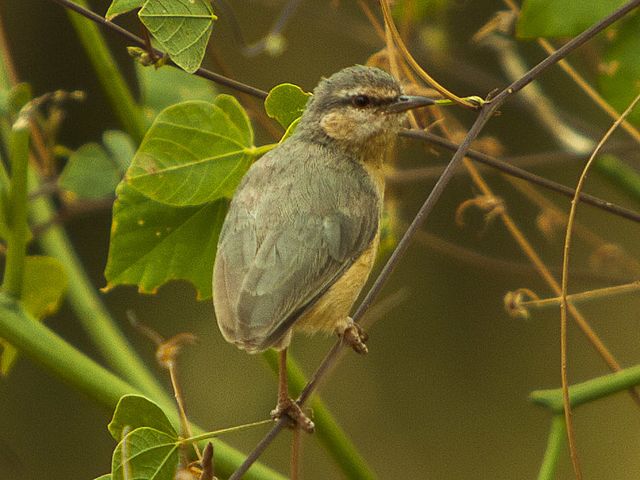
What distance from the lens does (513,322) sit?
591 cm

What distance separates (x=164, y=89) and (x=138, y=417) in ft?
4.16

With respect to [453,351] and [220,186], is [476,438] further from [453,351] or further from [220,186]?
[220,186]

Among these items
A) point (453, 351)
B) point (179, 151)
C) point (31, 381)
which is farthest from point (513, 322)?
point (179, 151)

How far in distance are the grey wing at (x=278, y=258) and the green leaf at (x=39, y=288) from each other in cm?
40

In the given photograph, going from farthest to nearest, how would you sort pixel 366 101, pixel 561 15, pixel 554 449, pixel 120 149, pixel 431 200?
1. pixel 120 149
2. pixel 366 101
3. pixel 561 15
4. pixel 554 449
5. pixel 431 200

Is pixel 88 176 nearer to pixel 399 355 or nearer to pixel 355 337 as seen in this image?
pixel 355 337

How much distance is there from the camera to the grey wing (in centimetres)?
217

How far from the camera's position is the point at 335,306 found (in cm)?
243

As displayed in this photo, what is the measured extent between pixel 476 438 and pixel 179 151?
4095mm

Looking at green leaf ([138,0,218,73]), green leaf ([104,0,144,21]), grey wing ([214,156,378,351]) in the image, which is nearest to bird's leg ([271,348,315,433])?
grey wing ([214,156,378,351])

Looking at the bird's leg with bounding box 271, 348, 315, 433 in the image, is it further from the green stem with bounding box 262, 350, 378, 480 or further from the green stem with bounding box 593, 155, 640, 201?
the green stem with bounding box 593, 155, 640, 201

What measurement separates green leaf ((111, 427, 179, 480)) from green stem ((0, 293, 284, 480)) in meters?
0.39

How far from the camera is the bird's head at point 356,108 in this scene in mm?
2631

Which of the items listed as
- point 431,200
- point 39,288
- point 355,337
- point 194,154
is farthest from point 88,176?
point 431,200
